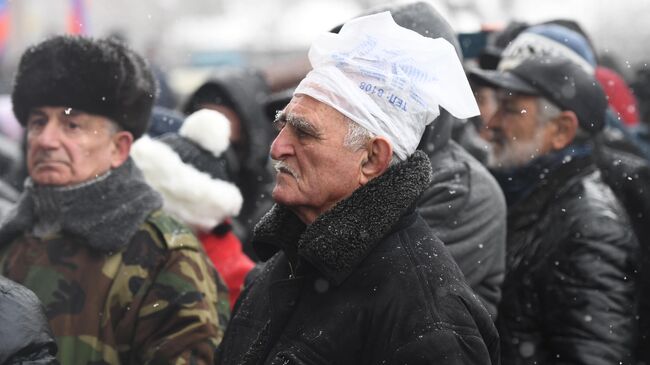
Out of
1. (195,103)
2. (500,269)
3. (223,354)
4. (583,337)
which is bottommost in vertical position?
(195,103)

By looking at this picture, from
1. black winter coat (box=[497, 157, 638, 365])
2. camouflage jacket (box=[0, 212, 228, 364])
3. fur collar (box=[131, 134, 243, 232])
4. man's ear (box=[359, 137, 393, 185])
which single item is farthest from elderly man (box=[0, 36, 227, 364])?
black winter coat (box=[497, 157, 638, 365])

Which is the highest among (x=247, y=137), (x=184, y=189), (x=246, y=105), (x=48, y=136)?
(x=48, y=136)

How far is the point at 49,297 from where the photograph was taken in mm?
3695

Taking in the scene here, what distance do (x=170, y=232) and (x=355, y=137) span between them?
1276 mm

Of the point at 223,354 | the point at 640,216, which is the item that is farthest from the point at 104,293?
the point at 640,216

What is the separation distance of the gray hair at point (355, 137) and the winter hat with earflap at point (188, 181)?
6.27 ft

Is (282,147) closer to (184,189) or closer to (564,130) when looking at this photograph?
(184,189)

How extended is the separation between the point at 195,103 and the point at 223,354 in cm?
418

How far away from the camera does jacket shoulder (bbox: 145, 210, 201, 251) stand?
3812mm

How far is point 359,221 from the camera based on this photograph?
2.69m

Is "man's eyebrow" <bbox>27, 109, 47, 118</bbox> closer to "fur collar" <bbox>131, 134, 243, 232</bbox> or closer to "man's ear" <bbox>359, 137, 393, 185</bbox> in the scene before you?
"fur collar" <bbox>131, 134, 243, 232</bbox>

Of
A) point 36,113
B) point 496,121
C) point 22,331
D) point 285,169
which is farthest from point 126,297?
point 496,121

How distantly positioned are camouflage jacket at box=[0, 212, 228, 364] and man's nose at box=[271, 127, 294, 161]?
1035 millimetres

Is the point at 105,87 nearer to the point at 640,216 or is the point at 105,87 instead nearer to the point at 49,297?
the point at 49,297
